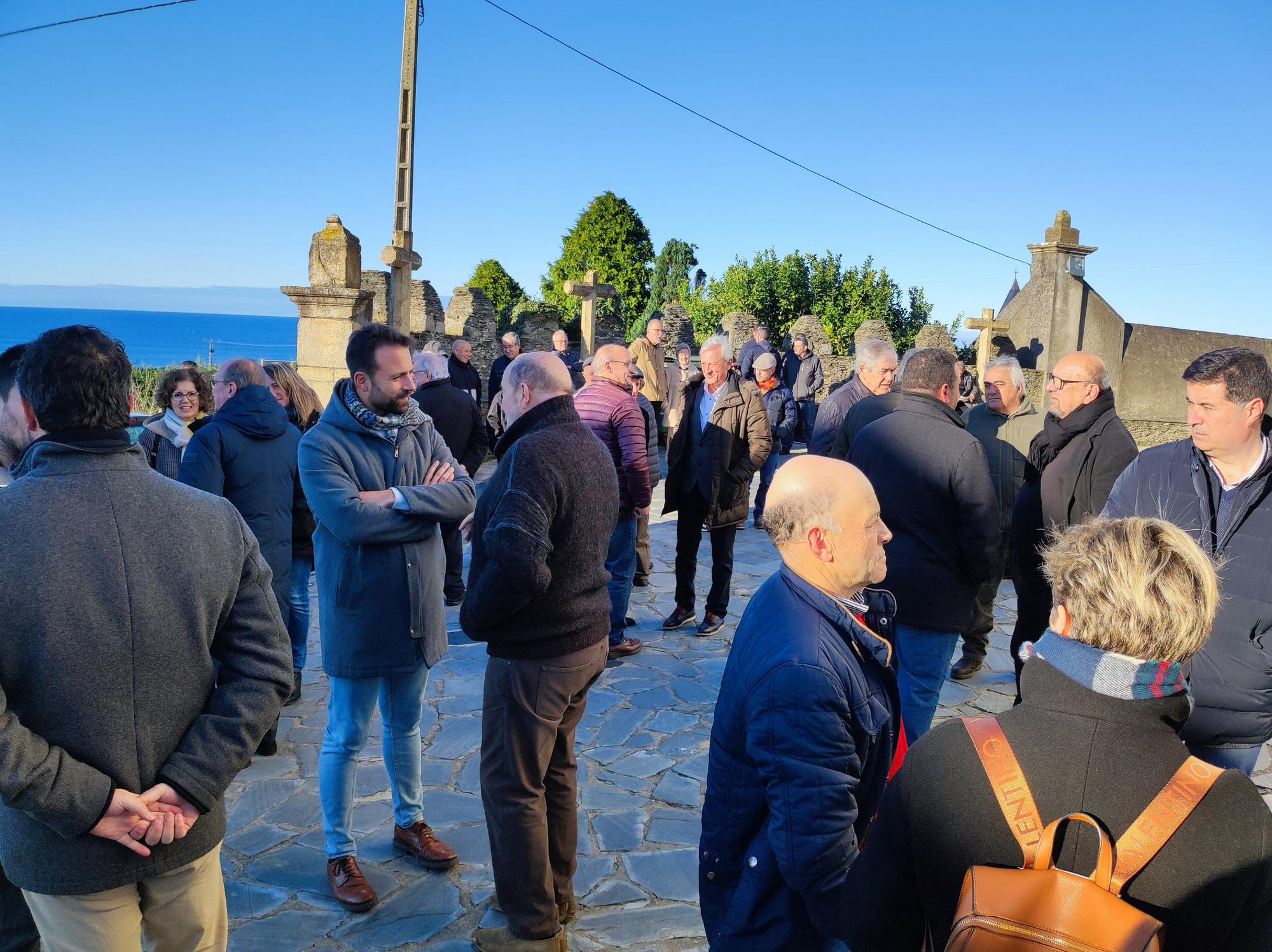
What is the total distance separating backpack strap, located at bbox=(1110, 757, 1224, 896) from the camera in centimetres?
136

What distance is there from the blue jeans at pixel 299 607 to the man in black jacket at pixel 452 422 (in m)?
1.63

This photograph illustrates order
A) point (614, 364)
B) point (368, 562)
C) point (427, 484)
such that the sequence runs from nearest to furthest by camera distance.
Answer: point (368, 562)
point (427, 484)
point (614, 364)

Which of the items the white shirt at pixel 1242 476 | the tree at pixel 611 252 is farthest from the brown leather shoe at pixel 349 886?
the tree at pixel 611 252

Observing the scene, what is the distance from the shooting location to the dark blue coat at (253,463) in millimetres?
4332

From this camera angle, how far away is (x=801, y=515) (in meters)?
→ 2.20

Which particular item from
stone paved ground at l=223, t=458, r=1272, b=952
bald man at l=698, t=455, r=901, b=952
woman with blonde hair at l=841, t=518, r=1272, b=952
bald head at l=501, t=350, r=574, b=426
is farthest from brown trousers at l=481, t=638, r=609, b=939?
woman with blonde hair at l=841, t=518, r=1272, b=952

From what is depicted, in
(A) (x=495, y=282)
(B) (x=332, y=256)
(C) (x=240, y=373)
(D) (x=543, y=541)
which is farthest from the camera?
(A) (x=495, y=282)

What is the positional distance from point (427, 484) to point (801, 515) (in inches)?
72.1

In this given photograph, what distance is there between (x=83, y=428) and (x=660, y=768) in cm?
336

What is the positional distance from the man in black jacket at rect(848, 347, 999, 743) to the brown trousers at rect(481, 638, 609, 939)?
154cm

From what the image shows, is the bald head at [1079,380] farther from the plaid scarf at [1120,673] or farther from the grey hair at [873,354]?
the plaid scarf at [1120,673]

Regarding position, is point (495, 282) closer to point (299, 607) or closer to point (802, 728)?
point (299, 607)

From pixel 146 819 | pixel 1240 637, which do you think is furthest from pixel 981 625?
pixel 146 819

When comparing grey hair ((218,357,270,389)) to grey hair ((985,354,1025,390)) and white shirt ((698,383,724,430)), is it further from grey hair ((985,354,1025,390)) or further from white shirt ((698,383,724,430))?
grey hair ((985,354,1025,390))
